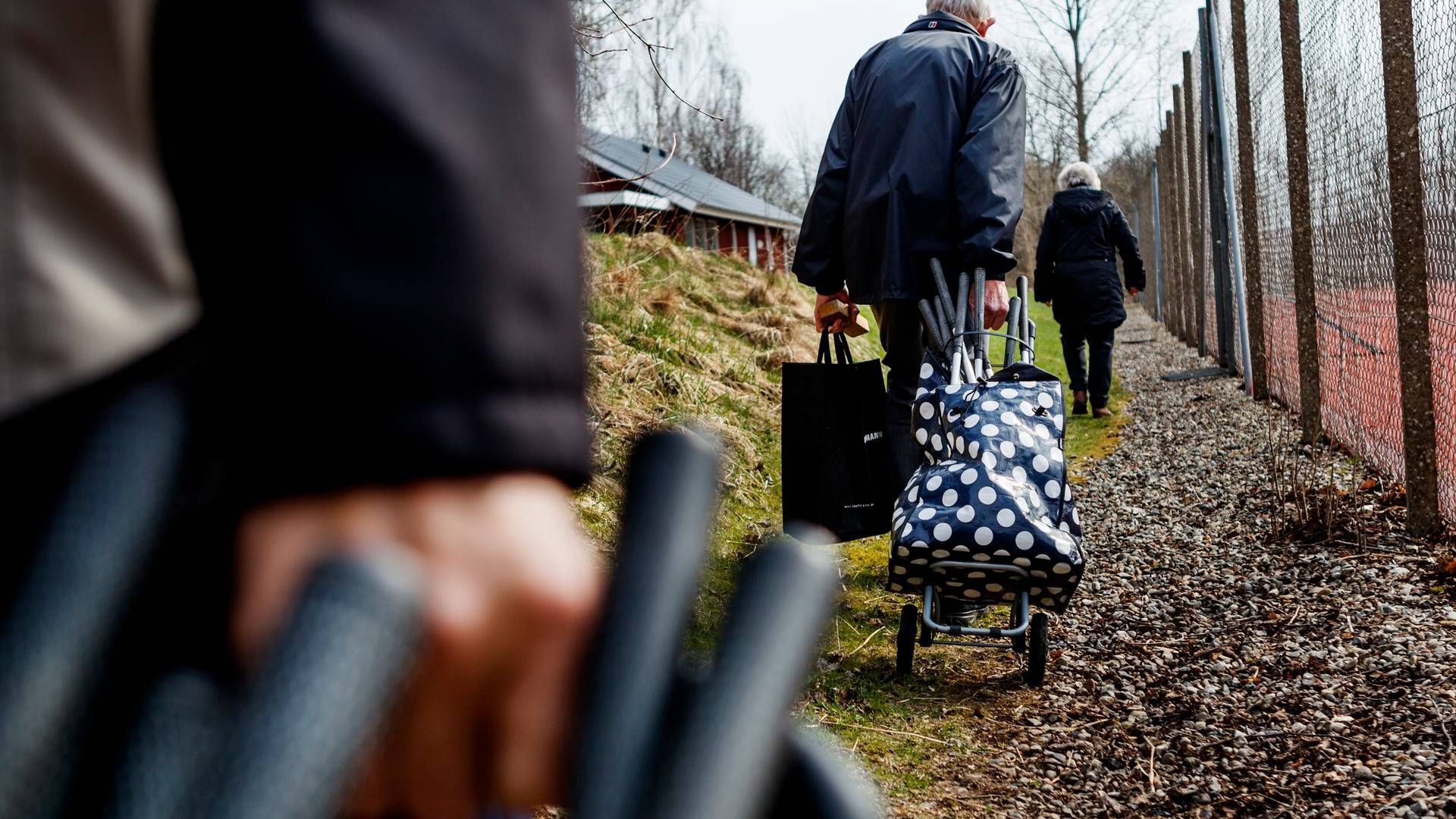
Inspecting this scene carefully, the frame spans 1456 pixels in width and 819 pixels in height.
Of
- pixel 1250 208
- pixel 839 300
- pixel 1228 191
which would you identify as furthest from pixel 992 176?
pixel 1228 191

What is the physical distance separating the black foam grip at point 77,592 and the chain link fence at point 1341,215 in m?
4.58

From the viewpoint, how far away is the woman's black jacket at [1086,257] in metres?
9.34

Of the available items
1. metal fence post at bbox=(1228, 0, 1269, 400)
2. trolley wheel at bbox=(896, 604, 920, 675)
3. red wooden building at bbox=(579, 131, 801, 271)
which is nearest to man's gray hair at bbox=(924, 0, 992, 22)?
trolley wheel at bbox=(896, 604, 920, 675)

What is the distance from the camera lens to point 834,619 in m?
4.18

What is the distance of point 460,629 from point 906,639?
336 centimetres

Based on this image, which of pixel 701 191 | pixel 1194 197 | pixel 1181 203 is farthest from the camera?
pixel 701 191

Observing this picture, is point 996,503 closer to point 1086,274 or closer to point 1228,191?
point 1086,274

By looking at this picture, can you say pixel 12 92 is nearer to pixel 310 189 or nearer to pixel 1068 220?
pixel 310 189

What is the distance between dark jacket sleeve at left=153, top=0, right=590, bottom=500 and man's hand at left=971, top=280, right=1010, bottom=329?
372 cm

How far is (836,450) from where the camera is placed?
13.6 ft

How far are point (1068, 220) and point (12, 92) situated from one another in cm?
960

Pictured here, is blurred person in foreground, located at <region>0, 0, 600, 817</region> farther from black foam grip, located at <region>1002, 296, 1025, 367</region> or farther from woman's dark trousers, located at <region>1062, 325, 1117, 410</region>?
woman's dark trousers, located at <region>1062, 325, 1117, 410</region>

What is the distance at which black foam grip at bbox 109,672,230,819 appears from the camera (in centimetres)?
41

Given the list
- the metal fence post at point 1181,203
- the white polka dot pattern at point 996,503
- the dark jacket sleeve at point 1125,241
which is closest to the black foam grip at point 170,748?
the white polka dot pattern at point 996,503
